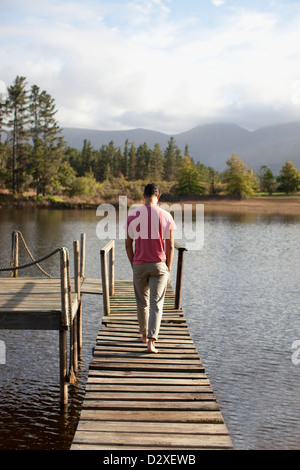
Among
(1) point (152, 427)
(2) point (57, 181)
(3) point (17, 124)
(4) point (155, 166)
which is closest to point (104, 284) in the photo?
(1) point (152, 427)

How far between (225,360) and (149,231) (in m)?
4.63

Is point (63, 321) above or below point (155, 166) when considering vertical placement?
below

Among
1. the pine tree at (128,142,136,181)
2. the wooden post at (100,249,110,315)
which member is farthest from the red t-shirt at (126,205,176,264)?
the pine tree at (128,142,136,181)

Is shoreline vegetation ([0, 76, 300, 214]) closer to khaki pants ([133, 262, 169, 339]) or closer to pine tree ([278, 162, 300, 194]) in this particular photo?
pine tree ([278, 162, 300, 194])

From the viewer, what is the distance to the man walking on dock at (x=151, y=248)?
673 cm

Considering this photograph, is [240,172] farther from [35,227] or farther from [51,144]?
[35,227]

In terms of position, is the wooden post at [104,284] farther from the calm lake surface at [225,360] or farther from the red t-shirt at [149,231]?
the red t-shirt at [149,231]

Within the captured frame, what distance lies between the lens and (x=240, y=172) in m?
93.4

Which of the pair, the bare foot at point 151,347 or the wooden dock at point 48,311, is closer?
the bare foot at point 151,347

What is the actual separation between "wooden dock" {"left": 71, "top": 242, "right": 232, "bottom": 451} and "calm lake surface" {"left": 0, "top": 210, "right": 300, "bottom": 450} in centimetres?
123

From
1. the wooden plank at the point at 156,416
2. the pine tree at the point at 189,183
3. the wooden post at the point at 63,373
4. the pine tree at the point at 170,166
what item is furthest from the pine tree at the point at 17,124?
the wooden plank at the point at 156,416

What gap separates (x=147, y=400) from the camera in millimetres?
5695

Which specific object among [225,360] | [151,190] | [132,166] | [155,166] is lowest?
[225,360]

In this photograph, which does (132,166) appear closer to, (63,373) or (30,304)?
(30,304)
